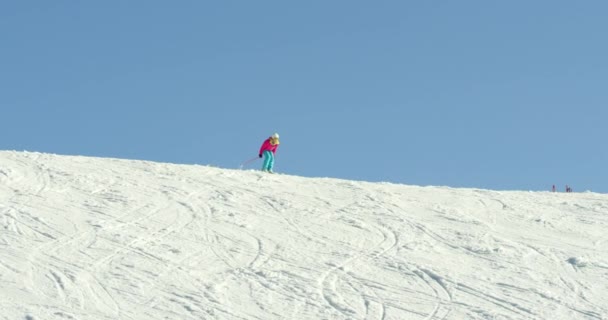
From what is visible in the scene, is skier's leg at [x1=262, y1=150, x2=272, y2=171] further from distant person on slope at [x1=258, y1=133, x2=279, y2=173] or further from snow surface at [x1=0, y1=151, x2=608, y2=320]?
snow surface at [x1=0, y1=151, x2=608, y2=320]

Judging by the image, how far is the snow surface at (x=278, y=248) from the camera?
14.6 m

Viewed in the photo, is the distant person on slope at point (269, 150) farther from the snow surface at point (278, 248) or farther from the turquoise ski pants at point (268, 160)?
the snow surface at point (278, 248)

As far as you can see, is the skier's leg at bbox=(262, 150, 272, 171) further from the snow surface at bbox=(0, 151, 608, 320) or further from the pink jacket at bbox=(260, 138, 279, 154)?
the snow surface at bbox=(0, 151, 608, 320)

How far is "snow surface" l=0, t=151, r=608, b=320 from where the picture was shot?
14.6m

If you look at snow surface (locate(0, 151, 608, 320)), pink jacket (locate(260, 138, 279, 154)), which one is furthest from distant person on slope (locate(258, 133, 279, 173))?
snow surface (locate(0, 151, 608, 320))

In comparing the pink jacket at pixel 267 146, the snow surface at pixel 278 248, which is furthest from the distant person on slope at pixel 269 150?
the snow surface at pixel 278 248

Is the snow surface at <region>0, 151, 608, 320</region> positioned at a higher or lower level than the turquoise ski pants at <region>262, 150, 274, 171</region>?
lower

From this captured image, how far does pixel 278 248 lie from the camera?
685 inches

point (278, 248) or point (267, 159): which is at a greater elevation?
point (267, 159)

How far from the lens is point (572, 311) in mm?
15094

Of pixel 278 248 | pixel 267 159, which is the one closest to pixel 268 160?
pixel 267 159

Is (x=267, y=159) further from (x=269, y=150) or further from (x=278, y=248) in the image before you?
(x=278, y=248)

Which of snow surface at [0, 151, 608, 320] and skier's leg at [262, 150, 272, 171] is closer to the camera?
snow surface at [0, 151, 608, 320]

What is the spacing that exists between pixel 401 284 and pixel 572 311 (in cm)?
247
